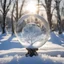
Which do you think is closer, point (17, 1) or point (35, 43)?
point (35, 43)

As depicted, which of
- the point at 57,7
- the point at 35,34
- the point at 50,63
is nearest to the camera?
the point at 50,63

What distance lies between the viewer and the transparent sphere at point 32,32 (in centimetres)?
1077

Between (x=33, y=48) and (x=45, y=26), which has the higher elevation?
(x=45, y=26)

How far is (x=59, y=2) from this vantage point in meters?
37.5

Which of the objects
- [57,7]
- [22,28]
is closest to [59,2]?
[57,7]

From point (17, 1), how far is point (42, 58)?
28.6 metres

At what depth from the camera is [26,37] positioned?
35.6 ft

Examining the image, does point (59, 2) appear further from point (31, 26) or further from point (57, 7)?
point (31, 26)

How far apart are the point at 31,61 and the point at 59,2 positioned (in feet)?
93.3

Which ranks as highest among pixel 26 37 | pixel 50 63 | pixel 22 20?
pixel 22 20

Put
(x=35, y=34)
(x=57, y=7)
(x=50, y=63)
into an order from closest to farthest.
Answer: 1. (x=50, y=63)
2. (x=35, y=34)
3. (x=57, y=7)

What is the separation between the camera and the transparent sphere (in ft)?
35.3

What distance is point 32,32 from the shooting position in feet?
35.9

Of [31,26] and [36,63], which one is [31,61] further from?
[31,26]
